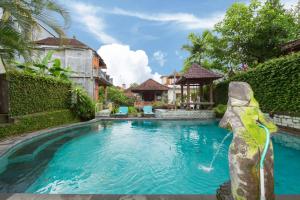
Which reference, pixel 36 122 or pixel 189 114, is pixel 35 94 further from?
pixel 189 114

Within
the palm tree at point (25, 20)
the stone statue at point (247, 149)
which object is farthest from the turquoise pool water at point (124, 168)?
the palm tree at point (25, 20)

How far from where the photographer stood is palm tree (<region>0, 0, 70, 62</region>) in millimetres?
6152

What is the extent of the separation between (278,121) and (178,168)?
799 centimetres

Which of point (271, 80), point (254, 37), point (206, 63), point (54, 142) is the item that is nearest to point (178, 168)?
point (54, 142)

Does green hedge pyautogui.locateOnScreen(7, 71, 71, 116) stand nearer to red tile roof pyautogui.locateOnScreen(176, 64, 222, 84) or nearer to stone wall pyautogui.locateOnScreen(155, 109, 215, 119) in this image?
stone wall pyautogui.locateOnScreen(155, 109, 215, 119)

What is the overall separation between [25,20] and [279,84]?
12378mm

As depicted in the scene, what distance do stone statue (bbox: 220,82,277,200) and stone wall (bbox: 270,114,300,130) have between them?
9.06 m

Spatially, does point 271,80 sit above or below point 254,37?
below

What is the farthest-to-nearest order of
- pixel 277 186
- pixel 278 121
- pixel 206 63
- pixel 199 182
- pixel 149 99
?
pixel 149 99, pixel 206 63, pixel 278 121, pixel 199 182, pixel 277 186

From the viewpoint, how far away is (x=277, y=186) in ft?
15.2

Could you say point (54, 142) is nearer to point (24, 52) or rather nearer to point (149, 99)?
point (24, 52)

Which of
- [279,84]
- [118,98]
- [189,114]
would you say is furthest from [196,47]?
[279,84]

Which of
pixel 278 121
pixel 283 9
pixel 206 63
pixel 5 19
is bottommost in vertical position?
pixel 278 121

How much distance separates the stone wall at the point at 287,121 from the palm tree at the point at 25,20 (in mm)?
11416
